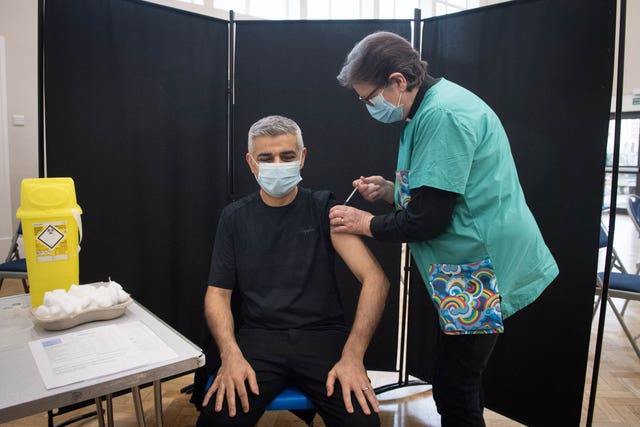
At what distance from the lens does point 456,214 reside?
4.09ft

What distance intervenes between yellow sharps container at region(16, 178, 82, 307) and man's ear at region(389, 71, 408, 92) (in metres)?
0.95

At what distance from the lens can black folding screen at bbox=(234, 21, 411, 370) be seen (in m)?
2.12

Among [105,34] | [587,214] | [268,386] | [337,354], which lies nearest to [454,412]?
[337,354]

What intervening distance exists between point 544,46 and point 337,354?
1389mm

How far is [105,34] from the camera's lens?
1.87 meters

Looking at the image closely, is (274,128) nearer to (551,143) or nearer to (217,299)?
(217,299)

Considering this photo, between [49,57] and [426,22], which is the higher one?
[426,22]

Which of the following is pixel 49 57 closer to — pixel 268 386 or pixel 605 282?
pixel 268 386

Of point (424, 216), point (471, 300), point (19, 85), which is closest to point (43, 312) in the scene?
point (424, 216)

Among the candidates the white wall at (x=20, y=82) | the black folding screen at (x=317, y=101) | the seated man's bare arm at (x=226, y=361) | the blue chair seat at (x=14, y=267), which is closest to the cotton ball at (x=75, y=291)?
the seated man's bare arm at (x=226, y=361)

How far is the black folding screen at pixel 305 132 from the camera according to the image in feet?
5.63

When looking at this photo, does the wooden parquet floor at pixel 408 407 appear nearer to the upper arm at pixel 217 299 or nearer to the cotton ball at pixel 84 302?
the upper arm at pixel 217 299

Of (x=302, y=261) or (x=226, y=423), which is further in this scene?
(x=302, y=261)

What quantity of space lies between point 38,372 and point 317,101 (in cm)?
162
